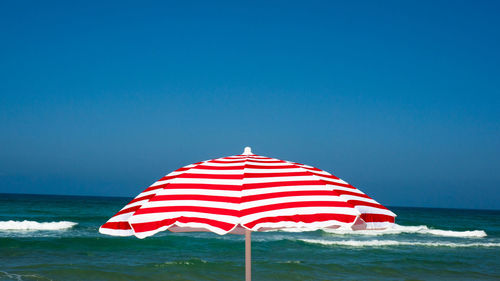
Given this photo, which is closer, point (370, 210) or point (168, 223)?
point (168, 223)

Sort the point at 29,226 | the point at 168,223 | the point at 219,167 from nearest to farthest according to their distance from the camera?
the point at 168,223, the point at 219,167, the point at 29,226

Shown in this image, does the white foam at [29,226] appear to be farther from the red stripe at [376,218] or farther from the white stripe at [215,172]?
the red stripe at [376,218]

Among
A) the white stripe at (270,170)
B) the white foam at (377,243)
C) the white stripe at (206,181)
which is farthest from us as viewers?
the white foam at (377,243)

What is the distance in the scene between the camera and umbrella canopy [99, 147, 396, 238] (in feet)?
11.4

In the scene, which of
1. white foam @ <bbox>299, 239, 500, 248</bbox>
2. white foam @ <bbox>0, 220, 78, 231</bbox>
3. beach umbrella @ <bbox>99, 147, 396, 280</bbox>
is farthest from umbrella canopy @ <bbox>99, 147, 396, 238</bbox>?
white foam @ <bbox>0, 220, 78, 231</bbox>

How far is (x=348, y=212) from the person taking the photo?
3.61 meters

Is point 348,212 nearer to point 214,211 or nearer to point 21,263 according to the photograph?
point 214,211

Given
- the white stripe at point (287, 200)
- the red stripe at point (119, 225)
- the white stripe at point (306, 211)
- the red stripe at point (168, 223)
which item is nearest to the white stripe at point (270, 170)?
Result: the white stripe at point (287, 200)

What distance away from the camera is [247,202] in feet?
11.6

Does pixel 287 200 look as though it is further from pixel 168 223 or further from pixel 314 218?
pixel 168 223

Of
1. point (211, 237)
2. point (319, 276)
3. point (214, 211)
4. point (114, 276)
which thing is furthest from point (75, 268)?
point (214, 211)

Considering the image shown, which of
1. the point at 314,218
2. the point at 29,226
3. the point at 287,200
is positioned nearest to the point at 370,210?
the point at 314,218

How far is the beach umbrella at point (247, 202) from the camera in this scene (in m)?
3.47

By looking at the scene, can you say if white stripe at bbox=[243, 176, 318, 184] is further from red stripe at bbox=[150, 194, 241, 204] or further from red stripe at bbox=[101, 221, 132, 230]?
red stripe at bbox=[101, 221, 132, 230]
